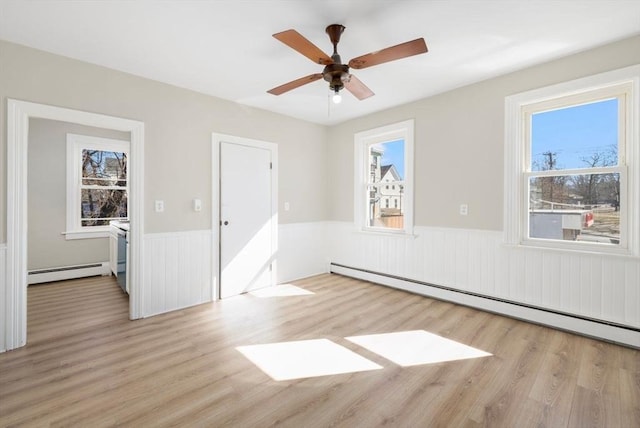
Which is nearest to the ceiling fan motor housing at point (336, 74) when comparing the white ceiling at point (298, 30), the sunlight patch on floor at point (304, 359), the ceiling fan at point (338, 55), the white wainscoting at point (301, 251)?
the ceiling fan at point (338, 55)

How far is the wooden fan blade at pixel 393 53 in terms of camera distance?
1903 mm

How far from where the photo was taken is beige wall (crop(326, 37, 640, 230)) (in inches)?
110

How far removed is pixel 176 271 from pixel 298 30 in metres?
2.81

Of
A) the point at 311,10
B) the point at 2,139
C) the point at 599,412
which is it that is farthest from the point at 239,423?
the point at 2,139

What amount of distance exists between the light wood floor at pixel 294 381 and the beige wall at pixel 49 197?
68.5 inches

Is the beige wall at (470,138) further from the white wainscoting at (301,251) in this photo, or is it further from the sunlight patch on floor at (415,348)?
the white wainscoting at (301,251)

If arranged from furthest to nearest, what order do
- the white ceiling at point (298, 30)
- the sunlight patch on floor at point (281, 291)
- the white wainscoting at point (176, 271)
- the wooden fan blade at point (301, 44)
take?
the sunlight patch on floor at point (281, 291), the white wainscoting at point (176, 271), the white ceiling at point (298, 30), the wooden fan blade at point (301, 44)

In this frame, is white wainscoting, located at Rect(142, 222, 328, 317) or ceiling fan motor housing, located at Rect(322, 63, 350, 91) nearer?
ceiling fan motor housing, located at Rect(322, 63, 350, 91)

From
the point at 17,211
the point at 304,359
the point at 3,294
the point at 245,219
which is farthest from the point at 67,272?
the point at 304,359

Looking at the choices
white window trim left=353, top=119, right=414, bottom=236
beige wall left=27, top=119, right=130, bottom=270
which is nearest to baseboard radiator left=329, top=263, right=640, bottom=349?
white window trim left=353, top=119, right=414, bottom=236

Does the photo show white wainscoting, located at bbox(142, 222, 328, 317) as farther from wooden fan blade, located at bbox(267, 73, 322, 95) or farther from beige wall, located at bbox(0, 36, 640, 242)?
wooden fan blade, located at bbox(267, 73, 322, 95)

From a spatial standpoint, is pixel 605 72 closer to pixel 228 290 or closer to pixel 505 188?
pixel 505 188

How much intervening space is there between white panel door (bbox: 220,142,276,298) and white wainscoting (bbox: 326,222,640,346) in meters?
1.52

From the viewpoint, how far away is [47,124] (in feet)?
14.7
